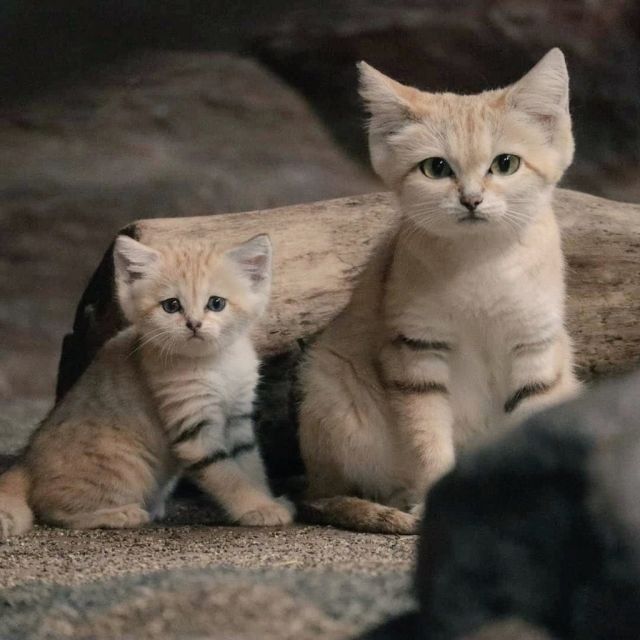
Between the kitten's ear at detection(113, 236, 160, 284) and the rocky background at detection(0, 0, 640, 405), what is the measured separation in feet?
8.04

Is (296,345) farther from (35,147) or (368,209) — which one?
(35,147)

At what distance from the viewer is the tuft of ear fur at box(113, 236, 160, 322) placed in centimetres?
347

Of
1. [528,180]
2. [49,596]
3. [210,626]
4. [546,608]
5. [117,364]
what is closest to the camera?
[546,608]

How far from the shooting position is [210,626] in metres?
2.00

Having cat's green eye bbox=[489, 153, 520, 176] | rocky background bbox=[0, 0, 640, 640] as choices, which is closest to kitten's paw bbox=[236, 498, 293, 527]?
cat's green eye bbox=[489, 153, 520, 176]

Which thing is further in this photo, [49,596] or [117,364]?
[117,364]

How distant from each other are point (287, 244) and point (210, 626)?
2.28 metres

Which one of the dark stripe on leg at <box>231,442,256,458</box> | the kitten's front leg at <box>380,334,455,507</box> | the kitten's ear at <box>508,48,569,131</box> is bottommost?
the dark stripe on leg at <box>231,442,256,458</box>

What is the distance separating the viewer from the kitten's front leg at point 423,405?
3.14 meters

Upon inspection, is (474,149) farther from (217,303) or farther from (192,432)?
(192,432)

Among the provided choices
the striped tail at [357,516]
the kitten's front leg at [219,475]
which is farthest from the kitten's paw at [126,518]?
the striped tail at [357,516]

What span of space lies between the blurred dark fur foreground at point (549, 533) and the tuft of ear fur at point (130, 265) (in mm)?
2042

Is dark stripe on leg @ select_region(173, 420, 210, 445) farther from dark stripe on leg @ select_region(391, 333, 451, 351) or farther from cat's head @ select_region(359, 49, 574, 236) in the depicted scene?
cat's head @ select_region(359, 49, 574, 236)

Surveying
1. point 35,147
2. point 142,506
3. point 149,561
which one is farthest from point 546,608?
point 35,147
